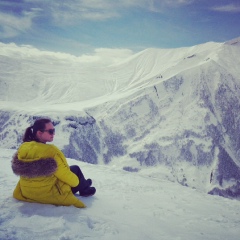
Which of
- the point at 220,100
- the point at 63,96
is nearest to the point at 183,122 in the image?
the point at 220,100

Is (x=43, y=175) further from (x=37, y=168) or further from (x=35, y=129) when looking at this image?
(x=35, y=129)

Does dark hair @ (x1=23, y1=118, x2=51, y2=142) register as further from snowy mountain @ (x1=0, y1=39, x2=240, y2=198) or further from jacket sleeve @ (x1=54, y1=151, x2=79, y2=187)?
snowy mountain @ (x1=0, y1=39, x2=240, y2=198)

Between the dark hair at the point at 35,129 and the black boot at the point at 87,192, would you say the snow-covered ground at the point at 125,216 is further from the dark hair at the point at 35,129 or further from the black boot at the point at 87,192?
the dark hair at the point at 35,129

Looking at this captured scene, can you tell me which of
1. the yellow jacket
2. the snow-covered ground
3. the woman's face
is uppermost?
the woman's face

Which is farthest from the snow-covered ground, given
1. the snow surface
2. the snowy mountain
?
the snowy mountain

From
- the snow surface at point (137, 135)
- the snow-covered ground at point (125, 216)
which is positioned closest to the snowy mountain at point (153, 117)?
the snow surface at point (137, 135)

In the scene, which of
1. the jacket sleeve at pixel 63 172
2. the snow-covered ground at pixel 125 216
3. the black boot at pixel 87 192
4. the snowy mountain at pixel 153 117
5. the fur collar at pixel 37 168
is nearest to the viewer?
the snow-covered ground at pixel 125 216

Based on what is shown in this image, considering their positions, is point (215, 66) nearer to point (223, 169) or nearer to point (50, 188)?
point (223, 169)
